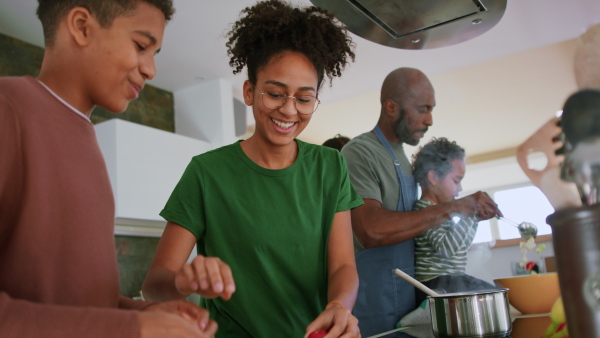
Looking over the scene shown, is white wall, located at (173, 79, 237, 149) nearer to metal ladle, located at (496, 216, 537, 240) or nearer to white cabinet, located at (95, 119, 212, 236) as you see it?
white cabinet, located at (95, 119, 212, 236)

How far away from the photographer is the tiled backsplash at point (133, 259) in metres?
3.22

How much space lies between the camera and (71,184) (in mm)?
654

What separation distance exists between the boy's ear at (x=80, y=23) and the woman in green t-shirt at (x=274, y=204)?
0.37 meters

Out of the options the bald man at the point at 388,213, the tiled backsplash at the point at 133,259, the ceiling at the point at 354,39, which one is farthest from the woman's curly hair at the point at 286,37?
the tiled backsplash at the point at 133,259

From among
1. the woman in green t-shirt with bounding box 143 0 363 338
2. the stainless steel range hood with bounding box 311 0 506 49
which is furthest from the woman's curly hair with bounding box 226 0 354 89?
the stainless steel range hood with bounding box 311 0 506 49

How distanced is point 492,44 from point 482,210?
0.58 m

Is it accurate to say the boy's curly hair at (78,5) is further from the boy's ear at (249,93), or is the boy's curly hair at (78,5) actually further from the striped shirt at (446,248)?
the striped shirt at (446,248)

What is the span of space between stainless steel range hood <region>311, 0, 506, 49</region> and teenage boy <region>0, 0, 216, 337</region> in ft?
2.20

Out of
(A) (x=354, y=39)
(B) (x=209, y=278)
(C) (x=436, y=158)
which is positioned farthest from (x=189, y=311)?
(A) (x=354, y=39)

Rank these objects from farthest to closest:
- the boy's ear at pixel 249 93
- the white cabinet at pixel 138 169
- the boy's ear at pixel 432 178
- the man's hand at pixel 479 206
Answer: the white cabinet at pixel 138 169 < the boy's ear at pixel 432 178 < the man's hand at pixel 479 206 < the boy's ear at pixel 249 93

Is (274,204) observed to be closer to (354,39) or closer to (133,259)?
(354,39)

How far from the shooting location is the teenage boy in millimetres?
522

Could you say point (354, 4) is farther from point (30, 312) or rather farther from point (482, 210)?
point (30, 312)

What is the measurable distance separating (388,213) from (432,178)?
0.51 feet
